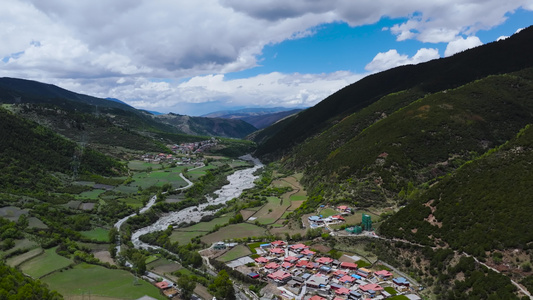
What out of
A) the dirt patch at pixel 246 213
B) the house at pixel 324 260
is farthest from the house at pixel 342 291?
the dirt patch at pixel 246 213

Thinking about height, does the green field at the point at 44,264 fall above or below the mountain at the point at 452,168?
below

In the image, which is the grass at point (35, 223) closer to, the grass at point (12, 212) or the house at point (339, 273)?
the grass at point (12, 212)

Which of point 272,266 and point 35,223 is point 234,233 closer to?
point 272,266

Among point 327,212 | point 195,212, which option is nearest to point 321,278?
point 327,212

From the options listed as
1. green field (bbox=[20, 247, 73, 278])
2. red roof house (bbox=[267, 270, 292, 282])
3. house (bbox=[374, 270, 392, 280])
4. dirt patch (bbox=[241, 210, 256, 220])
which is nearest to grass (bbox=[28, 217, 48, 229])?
green field (bbox=[20, 247, 73, 278])

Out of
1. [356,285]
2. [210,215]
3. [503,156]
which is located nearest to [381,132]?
[503,156]

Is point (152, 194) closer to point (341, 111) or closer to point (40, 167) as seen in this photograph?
point (40, 167)

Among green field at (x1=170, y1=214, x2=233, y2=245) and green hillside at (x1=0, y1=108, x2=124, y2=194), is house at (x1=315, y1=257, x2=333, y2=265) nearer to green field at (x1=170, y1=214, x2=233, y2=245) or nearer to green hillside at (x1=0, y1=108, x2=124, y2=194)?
green field at (x1=170, y1=214, x2=233, y2=245)
